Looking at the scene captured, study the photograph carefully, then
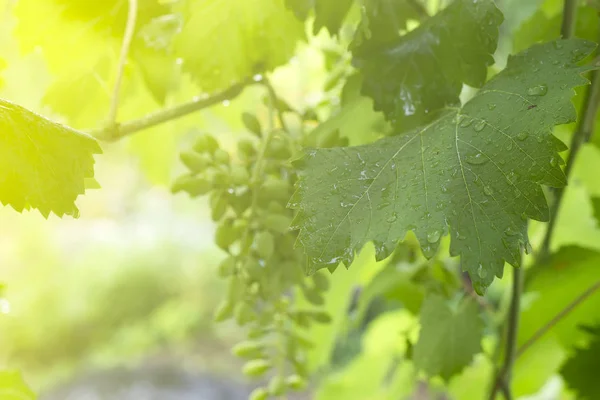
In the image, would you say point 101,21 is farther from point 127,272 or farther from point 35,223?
point 127,272

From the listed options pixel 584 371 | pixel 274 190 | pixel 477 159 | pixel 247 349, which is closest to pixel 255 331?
pixel 247 349

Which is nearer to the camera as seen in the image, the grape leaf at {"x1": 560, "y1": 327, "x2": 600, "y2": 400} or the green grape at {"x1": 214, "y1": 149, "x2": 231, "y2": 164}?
the green grape at {"x1": 214, "y1": 149, "x2": 231, "y2": 164}

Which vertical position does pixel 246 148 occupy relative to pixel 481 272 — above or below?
above

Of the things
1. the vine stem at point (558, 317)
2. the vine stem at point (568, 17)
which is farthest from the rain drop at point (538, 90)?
the vine stem at point (558, 317)

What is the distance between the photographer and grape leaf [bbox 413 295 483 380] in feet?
1.53

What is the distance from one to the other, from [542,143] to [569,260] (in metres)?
0.39

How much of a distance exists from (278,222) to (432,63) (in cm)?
14

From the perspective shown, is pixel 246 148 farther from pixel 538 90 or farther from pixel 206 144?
pixel 538 90

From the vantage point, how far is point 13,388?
390mm

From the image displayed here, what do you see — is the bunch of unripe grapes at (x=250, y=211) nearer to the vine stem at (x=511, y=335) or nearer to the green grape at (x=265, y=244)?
the green grape at (x=265, y=244)

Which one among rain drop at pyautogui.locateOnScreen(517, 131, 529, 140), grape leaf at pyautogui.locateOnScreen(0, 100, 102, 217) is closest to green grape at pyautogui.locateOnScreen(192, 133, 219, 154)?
grape leaf at pyautogui.locateOnScreen(0, 100, 102, 217)

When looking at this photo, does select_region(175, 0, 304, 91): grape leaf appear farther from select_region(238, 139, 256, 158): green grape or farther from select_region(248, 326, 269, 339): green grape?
select_region(248, 326, 269, 339): green grape

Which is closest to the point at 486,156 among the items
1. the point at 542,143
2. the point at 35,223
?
the point at 542,143

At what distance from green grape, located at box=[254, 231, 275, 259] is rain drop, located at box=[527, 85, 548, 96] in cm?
18
